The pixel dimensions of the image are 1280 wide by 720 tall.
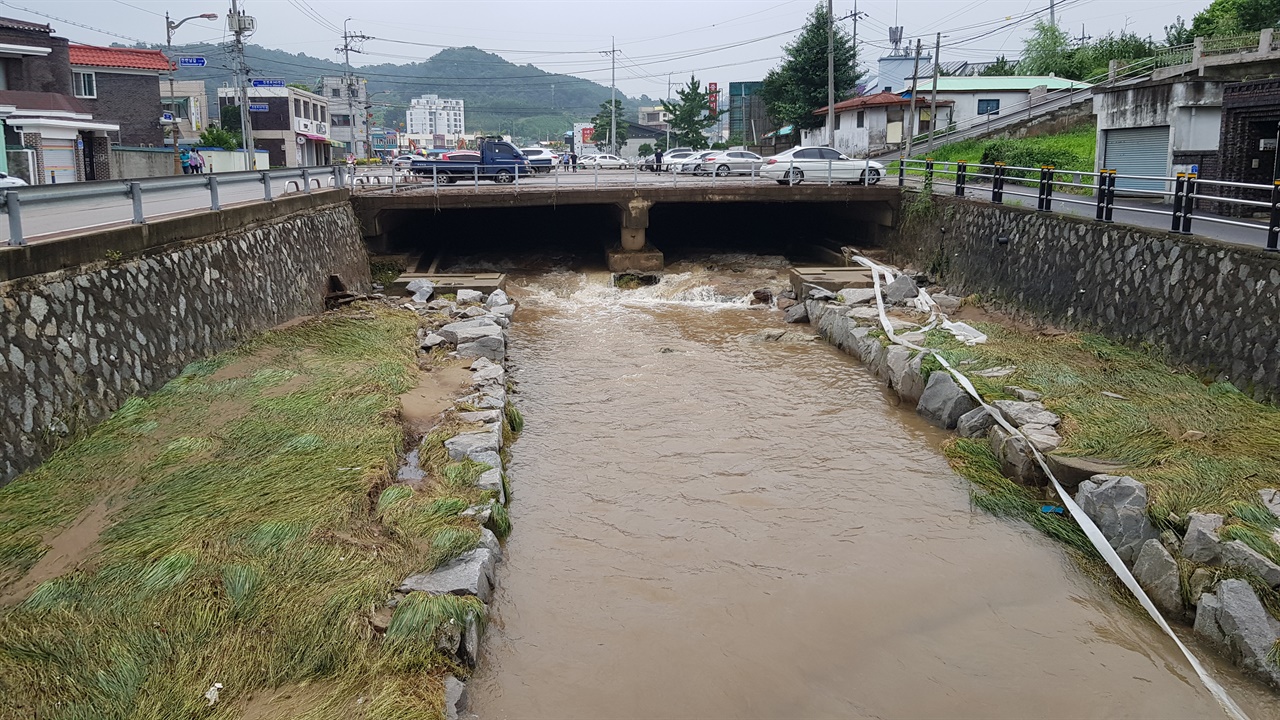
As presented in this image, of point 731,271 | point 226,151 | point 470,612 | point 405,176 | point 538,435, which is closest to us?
point 470,612

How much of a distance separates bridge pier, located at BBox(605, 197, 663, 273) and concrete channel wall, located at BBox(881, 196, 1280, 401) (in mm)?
8047

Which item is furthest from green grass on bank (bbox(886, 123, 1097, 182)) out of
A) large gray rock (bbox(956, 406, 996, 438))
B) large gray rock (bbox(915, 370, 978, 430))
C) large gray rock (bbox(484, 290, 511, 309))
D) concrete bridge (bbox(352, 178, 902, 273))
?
large gray rock (bbox(956, 406, 996, 438))

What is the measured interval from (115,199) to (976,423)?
10.9 m

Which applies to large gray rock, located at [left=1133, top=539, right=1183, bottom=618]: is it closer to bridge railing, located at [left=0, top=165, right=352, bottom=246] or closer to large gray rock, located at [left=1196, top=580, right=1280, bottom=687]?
large gray rock, located at [left=1196, top=580, right=1280, bottom=687]

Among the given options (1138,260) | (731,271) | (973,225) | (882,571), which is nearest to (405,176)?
(731,271)

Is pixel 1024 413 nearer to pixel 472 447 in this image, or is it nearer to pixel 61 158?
pixel 472 447

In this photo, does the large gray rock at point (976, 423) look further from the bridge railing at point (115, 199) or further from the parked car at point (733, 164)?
the parked car at point (733, 164)

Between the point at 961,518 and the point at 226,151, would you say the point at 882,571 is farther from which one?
the point at 226,151

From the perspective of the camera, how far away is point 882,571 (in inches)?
A: 339

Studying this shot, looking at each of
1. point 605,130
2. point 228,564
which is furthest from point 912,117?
point 605,130

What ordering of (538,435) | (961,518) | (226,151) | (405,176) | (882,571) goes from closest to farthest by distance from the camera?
(882,571)
(961,518)
(538,435)
(405,176)
(226,151)

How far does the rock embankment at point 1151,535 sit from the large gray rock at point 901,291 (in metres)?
6.03

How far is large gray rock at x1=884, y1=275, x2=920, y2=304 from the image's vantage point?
19.7 metres

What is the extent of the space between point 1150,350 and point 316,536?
1093cm
